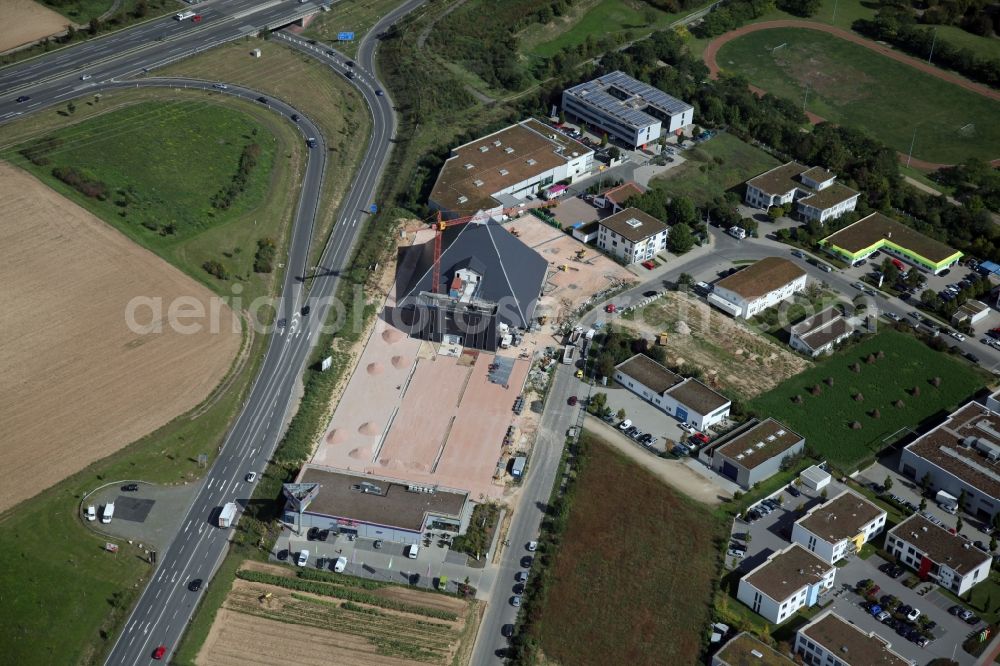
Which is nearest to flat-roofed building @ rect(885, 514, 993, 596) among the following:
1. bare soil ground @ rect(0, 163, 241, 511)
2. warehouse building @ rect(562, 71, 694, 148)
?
bare soil ground @ rect(0, 163, 241, 511)

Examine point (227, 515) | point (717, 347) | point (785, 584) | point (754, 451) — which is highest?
point (754, 451)

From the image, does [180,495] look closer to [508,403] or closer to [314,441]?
[314,441]

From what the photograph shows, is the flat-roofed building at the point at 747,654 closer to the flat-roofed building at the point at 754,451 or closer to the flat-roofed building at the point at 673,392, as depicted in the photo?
the flat-roofed building at the point at 754,451

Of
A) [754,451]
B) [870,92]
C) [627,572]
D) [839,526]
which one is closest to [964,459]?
[839,526]

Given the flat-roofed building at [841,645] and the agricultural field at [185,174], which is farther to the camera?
the agricultural field at [185,174]

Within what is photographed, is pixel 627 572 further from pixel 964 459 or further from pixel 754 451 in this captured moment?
pixel 964 459

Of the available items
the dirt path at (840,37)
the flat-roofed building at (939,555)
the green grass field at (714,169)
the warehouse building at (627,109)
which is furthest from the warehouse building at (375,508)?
the dirt path at (840,37)
